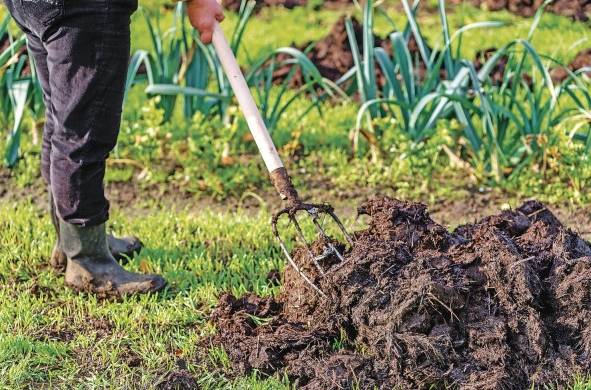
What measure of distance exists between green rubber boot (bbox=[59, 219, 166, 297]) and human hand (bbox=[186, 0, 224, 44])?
0.87 meters

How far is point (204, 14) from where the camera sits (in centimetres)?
363

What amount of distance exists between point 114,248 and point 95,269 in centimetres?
31

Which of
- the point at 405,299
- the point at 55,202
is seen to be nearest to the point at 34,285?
the point at 55,202

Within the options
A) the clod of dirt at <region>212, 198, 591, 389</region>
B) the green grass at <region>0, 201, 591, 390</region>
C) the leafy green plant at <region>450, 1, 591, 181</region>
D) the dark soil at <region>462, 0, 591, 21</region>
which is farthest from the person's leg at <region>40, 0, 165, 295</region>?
the dark soil at <region>462, 0, 591, 21</region>

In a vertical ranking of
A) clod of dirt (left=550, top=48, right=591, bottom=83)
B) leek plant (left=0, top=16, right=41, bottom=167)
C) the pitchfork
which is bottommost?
clod of dirt (left=550, top=48, right=591, bottom=83)

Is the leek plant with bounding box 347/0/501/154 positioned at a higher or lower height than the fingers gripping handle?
lower

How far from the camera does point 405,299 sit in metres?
3.20

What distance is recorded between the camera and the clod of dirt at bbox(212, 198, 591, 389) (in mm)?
3146

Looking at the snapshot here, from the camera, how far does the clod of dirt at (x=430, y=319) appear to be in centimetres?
315

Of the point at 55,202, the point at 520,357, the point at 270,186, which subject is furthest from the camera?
the point at 270,186

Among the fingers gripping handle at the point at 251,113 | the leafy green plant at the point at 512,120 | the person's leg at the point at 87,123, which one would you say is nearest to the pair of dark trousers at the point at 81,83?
the person's leg at the point at 87,123

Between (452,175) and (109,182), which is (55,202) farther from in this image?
(452,175)

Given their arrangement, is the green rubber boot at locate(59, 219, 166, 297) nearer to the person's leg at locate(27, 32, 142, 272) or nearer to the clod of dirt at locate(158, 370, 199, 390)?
the person's leg at locate(27, 32, 142, 272)

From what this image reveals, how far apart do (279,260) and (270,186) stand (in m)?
0.89
